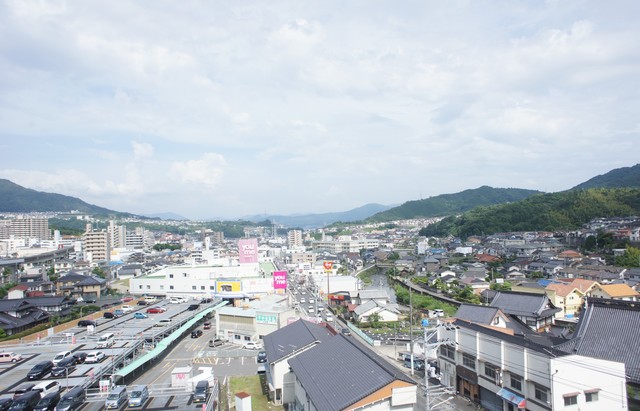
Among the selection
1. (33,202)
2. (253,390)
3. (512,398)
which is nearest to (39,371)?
(253,390)

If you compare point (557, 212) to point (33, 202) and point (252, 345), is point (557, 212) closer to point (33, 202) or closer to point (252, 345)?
point (252, 345)

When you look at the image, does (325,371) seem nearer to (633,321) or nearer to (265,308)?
(633,321)

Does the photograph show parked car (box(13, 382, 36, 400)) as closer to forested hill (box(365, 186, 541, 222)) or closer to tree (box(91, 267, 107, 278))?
tree (box(91, 267, 107, 278))

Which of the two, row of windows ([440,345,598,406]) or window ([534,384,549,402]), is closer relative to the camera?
row of windows ([440,345,598,406])

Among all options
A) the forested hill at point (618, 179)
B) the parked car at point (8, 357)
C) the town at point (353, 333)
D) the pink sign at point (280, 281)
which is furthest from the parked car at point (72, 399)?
the forested hill at point (618, 179)

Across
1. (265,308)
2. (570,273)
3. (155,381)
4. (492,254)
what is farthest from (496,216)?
(155,381)

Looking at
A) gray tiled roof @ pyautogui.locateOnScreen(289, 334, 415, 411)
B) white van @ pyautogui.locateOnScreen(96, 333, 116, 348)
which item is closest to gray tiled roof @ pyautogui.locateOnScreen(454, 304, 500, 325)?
gray tiled roof @ pyautogui.locateOnScreen(289, 334, 415, 411)
